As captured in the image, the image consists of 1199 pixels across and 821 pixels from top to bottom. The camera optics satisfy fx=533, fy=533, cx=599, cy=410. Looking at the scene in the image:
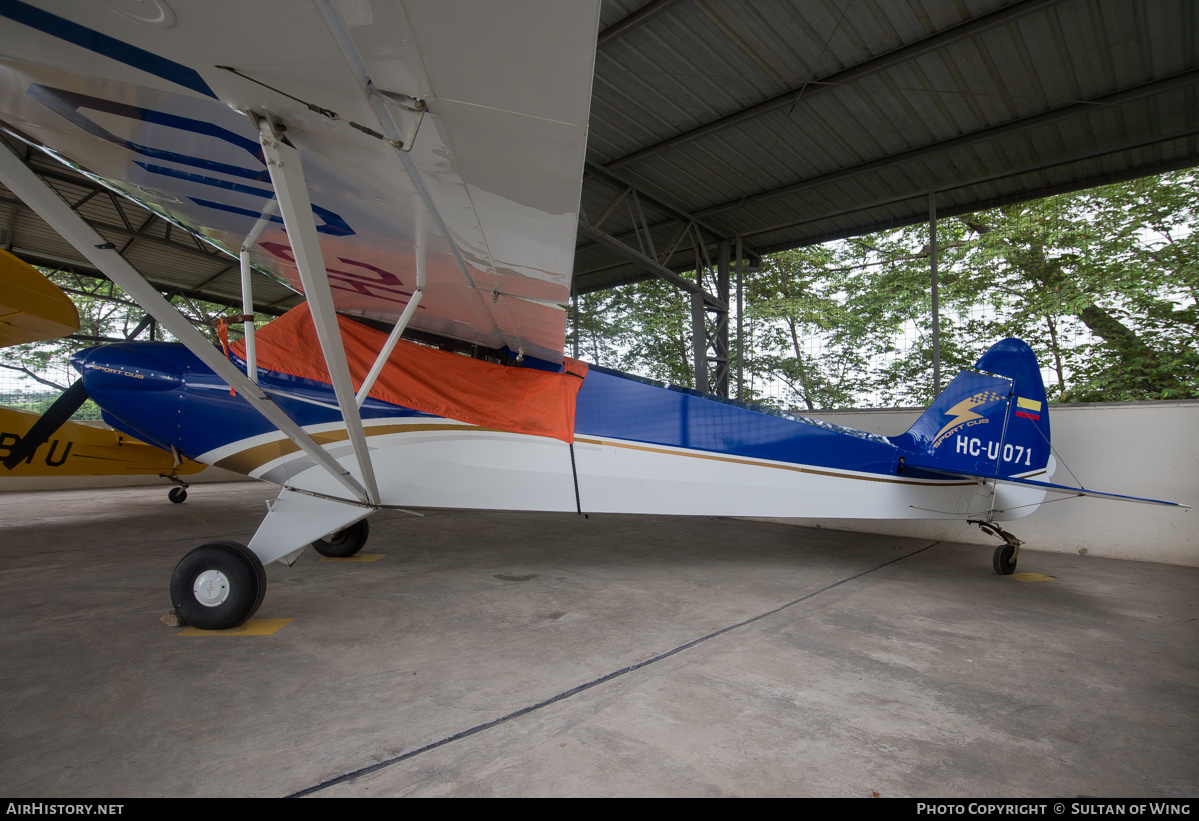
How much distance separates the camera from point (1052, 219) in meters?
8.70

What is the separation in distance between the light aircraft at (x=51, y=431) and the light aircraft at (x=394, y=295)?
0.38m

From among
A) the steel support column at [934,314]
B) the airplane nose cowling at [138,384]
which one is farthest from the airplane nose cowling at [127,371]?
the steel support column at [934,314]

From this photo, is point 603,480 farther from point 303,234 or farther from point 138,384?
point 138,384

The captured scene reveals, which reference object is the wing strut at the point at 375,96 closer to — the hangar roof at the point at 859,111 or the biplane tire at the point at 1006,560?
the hangar roof at the point at 859,111

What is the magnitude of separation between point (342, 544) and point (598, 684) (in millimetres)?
3113

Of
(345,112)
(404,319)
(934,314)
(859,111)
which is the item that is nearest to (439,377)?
(404,319)

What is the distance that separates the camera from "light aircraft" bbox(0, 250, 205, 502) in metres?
3.18

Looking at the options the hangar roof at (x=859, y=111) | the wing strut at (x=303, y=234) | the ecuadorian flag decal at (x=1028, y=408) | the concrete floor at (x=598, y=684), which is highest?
the hangar roof at (x=859, y=111)

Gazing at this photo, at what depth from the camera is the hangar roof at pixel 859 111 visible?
482 cm

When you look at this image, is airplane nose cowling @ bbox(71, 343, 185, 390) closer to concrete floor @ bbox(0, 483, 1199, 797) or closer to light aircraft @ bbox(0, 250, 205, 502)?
light aircraft @ bbox(0, 250, 205, 502)

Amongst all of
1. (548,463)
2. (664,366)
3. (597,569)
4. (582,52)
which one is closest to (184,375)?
(548,463)

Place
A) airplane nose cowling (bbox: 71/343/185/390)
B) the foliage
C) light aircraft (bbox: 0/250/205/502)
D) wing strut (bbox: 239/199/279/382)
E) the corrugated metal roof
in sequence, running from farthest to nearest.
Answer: the foliage
the corrugated metal roof
airplane nose cowling (bbox: 71/343/185/390)
light aircraft (bbox: 0/250/205/502)
wing strut (bbox: 239/199/279/382)

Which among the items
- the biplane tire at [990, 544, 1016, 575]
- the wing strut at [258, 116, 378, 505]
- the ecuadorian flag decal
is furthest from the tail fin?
the wing strut at [258, 116, 378, 505]

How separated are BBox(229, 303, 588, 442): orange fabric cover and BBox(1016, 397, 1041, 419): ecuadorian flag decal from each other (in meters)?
3.53
